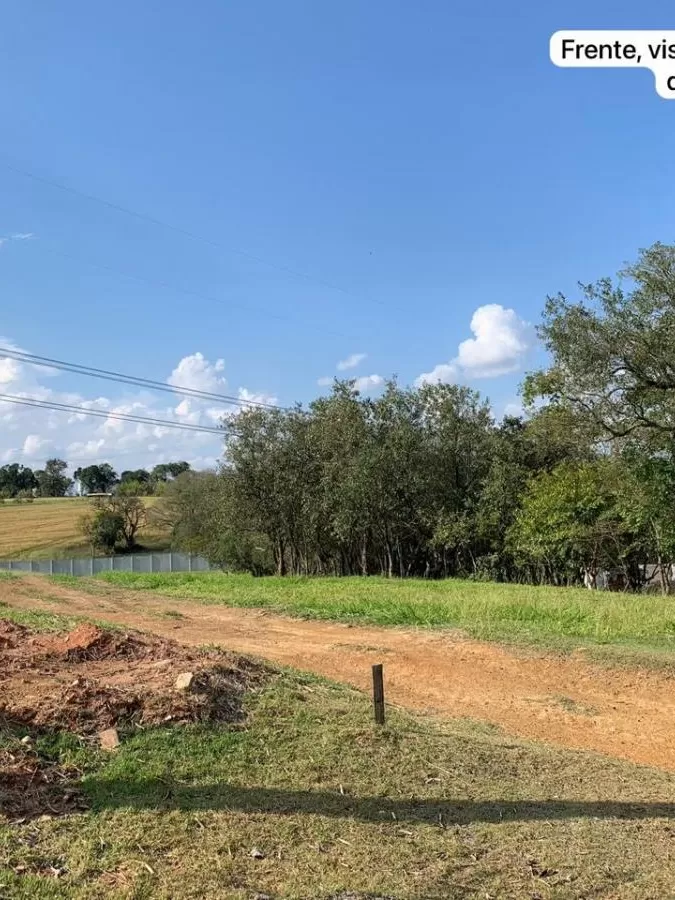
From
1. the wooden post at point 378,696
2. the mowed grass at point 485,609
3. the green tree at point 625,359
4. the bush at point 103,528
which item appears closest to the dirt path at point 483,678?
the mowed grass at point 485,609

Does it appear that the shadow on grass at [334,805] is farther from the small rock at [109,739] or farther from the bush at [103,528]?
the bush at [103,528]

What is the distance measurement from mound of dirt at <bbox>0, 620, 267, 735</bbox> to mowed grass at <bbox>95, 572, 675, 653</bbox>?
6286mm

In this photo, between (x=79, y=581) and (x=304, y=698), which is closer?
(x=304, y=698)

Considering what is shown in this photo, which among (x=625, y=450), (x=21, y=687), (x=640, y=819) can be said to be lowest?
(x=640, y=819)

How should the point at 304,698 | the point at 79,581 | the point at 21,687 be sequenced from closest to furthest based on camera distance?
the point at 21,687 → the point at 304,698 → the point at 79,581

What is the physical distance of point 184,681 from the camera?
620cm

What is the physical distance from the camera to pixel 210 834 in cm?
406

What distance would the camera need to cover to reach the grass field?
208ft

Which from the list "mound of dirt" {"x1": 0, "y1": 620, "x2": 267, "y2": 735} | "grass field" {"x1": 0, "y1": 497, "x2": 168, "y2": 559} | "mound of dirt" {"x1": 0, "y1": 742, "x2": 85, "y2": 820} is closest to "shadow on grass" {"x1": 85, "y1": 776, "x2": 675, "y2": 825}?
"mound of dirt" {"x1": 0, "y1": 742, "x2": 85, "y2": 820}

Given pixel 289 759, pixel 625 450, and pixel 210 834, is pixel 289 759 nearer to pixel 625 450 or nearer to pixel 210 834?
pixel 210 834

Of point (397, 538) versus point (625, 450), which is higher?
point (625, 450)

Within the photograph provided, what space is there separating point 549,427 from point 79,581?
52.7 feet

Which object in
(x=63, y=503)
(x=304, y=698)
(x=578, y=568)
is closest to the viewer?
(x=304, y=698)

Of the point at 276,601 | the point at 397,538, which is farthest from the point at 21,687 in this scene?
the point at 397,538
